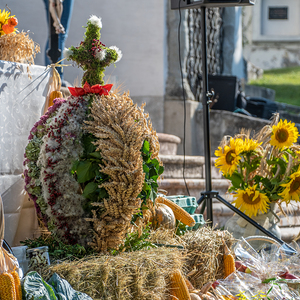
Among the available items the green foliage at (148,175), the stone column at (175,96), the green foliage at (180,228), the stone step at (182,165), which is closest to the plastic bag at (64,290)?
the green foliage at (148,175)

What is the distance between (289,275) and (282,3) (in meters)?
15.2

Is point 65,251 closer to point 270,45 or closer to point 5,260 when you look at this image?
point 5,260

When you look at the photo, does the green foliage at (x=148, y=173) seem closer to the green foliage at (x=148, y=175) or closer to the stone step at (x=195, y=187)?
the green foliage at (x=148, y=175)

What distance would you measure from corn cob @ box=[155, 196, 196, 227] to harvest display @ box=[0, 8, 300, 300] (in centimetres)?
33

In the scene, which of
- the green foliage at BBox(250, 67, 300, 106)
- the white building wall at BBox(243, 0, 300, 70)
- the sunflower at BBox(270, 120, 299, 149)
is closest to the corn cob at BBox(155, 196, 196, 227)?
the sunflower at BBox(270, 120, 299, 149)

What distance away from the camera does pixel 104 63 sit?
175 cm

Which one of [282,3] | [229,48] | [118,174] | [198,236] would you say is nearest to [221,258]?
[198,236]

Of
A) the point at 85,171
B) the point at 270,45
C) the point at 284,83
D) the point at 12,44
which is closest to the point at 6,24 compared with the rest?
the point at 12,44

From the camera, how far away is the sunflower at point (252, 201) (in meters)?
→ 2.37

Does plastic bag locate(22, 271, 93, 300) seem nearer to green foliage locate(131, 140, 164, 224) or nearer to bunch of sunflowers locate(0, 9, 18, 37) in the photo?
green foliage locate(131, 140, 164, 224)

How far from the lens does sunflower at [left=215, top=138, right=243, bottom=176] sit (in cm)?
243

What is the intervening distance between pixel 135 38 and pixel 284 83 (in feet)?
29.4

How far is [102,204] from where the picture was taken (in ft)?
5.18

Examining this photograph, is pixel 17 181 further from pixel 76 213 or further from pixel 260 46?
pixel 260 46
